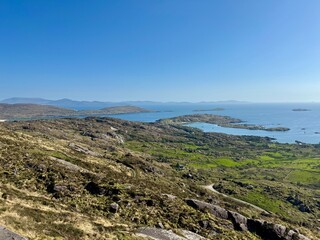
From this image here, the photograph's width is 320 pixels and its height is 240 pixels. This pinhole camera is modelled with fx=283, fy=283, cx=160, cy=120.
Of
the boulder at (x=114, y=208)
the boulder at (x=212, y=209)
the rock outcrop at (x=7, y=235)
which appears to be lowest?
the boulder at (x=212, y=209)

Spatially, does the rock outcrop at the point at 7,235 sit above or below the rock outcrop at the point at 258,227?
above

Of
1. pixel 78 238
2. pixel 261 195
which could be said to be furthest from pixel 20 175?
pixel 261 195

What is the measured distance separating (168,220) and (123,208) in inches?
319

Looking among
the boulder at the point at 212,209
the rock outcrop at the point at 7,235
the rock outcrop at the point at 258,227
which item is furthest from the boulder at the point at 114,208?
the rock outcrop at the point at 7,235

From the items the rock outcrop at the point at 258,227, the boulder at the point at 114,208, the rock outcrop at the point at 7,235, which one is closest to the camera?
the rock outcrop at the point at 7,235

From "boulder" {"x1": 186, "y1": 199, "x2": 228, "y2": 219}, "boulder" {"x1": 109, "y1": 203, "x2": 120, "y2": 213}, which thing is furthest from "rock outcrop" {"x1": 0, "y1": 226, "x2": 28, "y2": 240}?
"boulder" {"x1": 186, "y1": 199, "x2": 228, "y2": 219}

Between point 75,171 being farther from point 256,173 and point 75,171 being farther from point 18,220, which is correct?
point 256,173

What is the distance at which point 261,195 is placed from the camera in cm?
12212

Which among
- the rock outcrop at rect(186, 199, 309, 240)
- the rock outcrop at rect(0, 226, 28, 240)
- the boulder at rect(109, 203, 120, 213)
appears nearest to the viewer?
the rock outcrop at rect(0, 226, 28, 240)

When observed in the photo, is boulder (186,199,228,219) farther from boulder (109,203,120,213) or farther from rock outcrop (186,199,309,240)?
boulder (109,203,120,213)

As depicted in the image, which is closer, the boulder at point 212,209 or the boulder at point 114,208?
the boulder at point 114,208

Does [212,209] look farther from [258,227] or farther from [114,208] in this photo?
[114,208]

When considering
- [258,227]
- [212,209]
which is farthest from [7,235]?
[258,227]

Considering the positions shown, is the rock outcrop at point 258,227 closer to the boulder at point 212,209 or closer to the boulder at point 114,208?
the boulder at point 212,209
